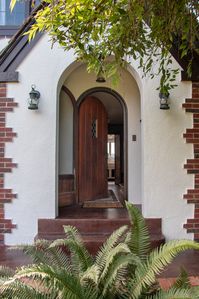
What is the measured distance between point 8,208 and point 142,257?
243 cm

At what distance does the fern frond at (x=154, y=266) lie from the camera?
1919mm

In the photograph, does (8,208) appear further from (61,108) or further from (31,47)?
(31,47)

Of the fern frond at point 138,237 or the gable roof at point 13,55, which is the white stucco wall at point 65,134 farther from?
the fern frond at point 138,237

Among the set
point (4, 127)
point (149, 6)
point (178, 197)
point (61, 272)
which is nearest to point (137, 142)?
point (178, 197)

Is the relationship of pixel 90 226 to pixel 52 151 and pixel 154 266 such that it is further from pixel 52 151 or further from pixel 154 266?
pixel 154 266

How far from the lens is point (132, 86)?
522cm

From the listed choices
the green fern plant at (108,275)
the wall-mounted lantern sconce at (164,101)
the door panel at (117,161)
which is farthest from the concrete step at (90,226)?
the door panel at (117,161)

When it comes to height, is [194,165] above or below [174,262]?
above

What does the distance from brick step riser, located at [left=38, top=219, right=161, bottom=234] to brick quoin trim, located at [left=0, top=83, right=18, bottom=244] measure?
1.50ft

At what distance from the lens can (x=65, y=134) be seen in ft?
16.9

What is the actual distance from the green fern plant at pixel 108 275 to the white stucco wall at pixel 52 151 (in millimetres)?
1819

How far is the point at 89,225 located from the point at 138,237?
6.07 ft

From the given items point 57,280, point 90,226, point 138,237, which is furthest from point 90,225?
point 57,280

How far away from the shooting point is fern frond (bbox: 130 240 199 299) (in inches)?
75.5
